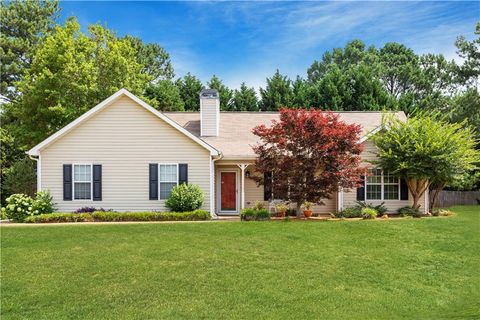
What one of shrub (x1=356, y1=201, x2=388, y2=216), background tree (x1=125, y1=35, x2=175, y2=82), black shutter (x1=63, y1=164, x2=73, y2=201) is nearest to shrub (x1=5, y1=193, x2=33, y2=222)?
black shutter (x1=63, y1=164, x2=73, y2=201)

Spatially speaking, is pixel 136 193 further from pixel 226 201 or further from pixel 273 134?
pixel 273 134

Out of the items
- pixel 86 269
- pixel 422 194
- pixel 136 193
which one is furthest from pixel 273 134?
pixel 86 269

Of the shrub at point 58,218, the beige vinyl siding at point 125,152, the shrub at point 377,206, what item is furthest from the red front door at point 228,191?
the shrub at point 58,218

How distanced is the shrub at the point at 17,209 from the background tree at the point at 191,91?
2220cm

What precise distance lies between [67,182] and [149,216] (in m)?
4.32

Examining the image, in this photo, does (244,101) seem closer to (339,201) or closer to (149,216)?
(339,201)

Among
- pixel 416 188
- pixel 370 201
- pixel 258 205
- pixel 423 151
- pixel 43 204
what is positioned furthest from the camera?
pixel 370 201

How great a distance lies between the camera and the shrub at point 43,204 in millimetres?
18156

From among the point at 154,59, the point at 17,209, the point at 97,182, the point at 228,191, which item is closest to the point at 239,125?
the point at 228,191

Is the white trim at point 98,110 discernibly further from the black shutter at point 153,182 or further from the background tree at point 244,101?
the background tree at point 244,101

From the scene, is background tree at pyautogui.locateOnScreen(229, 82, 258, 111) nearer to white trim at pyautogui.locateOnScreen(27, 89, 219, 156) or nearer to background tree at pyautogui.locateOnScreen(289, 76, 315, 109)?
background tree at pyautogui.locateOnScreen(289, 76, 315, 109)

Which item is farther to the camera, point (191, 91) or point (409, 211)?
point (191, 91)

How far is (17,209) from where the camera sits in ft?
58.8

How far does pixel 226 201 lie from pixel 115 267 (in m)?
11.2
